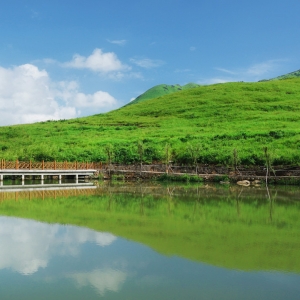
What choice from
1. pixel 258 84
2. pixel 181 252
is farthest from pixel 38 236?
pixel 258 84

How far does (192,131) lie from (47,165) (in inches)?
1077

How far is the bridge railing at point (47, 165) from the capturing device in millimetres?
48750

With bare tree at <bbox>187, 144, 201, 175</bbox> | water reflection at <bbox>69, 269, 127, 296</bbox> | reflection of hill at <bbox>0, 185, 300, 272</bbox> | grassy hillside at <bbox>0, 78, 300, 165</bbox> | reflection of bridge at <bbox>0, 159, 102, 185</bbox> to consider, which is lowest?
water reflection at <bbox>69, 269, 127, 296</bbox>

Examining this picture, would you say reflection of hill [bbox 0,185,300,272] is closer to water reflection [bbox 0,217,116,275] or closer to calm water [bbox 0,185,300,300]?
calm water [bbox 0,185,300,300]

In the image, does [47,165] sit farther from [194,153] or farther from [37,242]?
[37,242]

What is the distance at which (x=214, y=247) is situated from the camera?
1474 centimetres

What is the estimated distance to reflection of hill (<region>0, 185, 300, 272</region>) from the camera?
45.6 ft

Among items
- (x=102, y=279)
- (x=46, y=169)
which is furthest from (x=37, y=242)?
(x=46, y=169)

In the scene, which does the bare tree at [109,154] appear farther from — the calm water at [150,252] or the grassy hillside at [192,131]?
the calm water at [150,252]

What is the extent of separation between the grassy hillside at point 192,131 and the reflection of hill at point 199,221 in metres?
21.0

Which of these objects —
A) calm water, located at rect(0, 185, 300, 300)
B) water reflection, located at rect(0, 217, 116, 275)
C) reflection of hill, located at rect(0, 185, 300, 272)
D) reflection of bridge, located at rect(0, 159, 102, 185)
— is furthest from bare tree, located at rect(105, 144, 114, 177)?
water reflection, located at rect(0, 217, 116, 275)

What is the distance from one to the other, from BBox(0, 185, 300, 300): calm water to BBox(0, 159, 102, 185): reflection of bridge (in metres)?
23.5

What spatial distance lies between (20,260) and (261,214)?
1395 cm

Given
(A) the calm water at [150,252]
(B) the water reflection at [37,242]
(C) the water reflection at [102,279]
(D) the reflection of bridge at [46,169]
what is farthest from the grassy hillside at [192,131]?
(C) the water reflection at [102,279]
